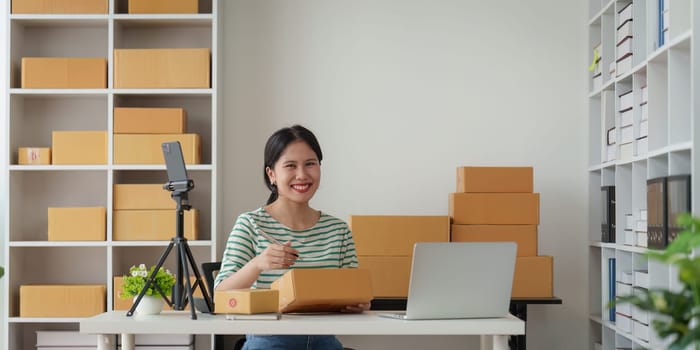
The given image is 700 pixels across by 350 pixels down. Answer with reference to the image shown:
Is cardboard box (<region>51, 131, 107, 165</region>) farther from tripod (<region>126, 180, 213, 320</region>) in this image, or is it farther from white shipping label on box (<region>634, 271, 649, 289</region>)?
white shipping label on box (<region>634, 271, 649, 289</region>)

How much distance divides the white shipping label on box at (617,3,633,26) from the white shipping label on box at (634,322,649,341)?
1.25 metres

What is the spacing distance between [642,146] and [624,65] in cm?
43

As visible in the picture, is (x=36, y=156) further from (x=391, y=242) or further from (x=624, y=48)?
(x=624, y=48)

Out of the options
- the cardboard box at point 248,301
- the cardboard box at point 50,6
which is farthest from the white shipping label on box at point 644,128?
the cardboard box at point 50,6

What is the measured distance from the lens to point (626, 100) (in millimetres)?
4008

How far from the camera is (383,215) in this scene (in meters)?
4.54

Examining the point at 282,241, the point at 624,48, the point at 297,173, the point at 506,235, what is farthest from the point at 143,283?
the point at 624,48

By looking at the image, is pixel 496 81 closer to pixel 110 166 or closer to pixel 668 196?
pixel 668 196

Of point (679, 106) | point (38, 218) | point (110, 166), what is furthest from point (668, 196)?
point (38, 218)

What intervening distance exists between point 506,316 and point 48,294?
2601 millimetres

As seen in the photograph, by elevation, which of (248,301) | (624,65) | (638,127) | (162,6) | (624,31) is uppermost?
(162,6)

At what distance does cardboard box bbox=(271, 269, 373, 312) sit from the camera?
257cm

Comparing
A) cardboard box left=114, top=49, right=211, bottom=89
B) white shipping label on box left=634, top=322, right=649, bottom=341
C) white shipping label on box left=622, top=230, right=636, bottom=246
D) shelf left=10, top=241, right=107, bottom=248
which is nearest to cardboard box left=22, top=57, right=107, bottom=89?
cardboard box left=114, top=49, right=211, bottom=89

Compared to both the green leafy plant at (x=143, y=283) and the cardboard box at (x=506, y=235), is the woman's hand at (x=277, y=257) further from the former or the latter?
the cardboard box at (x=506, y=235)
